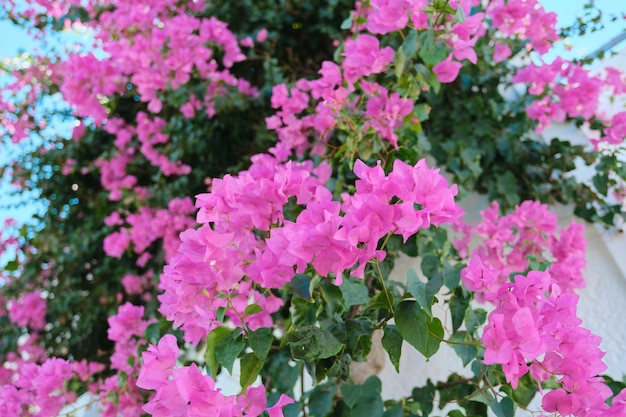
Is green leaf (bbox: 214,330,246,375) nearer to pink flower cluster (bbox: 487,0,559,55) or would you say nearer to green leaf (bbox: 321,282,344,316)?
green leaf (bbox: 321,282,344,316)

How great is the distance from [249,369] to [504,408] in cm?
38

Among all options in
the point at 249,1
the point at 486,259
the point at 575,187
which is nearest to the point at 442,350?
the point at 486,259

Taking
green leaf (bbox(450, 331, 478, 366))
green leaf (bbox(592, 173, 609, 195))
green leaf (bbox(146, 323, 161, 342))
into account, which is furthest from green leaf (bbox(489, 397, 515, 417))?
green leaf (bbox(592, 173, 609, 195))

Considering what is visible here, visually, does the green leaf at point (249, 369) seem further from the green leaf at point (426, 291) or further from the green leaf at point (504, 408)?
the green leaf at point (504, 408)

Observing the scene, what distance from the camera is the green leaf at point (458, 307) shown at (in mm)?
903

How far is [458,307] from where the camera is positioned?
3.01 feet

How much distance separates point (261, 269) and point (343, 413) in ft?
1.73

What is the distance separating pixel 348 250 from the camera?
1.88ft

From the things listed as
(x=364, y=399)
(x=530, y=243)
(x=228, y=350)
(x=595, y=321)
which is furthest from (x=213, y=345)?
(x=595, y=321)

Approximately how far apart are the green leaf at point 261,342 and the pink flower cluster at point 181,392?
0.07 meters

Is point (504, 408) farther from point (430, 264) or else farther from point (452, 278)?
point (430, 264)

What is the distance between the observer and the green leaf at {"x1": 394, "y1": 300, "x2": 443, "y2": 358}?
637 mm

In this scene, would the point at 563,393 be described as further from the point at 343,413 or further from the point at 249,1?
the point at 249,1

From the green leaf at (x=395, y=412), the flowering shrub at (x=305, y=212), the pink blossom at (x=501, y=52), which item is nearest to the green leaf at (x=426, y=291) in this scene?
the flowering shrub at (x=305, y=212)
